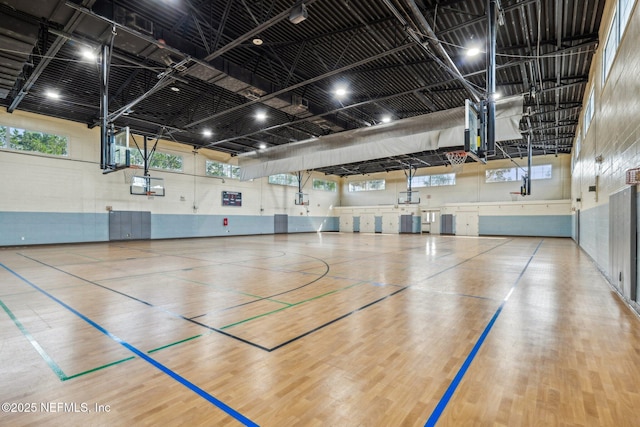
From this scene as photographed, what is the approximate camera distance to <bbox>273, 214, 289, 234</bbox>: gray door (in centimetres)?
2661

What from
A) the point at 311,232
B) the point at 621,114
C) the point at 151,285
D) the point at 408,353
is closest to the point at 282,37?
the point at 151,285

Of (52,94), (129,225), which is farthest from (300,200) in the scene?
(52,94)

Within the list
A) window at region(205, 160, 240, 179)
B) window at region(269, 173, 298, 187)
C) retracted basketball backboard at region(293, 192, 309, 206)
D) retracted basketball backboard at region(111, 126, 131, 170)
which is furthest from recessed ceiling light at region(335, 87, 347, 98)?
retracted basketball backboard at region(293, 192, 309, 206)

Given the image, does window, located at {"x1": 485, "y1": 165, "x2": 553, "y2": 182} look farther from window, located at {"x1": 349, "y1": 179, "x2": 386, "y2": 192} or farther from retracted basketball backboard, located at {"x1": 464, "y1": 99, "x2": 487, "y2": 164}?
retracted basketball backboard, located at {"x1": 464, "y1": 99, "x2": 487, "y2": 164}

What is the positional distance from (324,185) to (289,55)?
22.5 m

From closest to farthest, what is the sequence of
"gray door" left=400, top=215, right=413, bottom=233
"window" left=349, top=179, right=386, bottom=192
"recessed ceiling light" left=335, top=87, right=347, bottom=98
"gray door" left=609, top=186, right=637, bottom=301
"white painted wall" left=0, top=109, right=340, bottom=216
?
"gray door" left=609, top=186, right=637, bottom=301
"recessed ceiling light" left=335, top=87, right=347, bottom=98
"white painted wall" left=0, top=109, right=340, bottom=216
"gray door" left=400, top=215, right=413, bottom=233
"window" left=349, top=179, right=386, bottom=192

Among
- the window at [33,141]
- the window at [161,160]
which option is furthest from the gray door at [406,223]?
the window at [33,141]

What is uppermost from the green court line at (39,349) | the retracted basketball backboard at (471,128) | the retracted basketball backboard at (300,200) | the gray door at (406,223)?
the retracted basketball backboard at (471,128)

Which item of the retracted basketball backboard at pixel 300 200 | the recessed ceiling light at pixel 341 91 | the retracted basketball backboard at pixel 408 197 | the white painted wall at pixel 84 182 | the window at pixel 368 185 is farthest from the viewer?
the window at pixel 368 185

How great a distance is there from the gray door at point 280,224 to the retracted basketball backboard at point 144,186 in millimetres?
9989

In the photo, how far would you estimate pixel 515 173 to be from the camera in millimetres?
24109

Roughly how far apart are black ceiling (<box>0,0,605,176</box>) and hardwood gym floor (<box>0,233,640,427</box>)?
5.87 m

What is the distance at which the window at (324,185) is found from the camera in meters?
30.8

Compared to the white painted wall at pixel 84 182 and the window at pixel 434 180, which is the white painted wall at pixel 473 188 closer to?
the window at pixel 434 180
